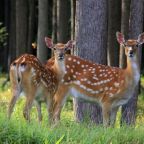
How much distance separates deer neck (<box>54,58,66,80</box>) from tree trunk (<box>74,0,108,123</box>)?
101 cm

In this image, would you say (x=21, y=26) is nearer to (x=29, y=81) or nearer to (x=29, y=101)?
(x=29, y=81)

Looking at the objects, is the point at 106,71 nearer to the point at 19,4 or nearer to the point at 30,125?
the point at 30,125

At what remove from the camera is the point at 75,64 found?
1128 cm

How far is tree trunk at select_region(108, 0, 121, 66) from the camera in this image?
17.7 meters

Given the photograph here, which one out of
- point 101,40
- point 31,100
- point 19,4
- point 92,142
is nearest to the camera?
point 92,142

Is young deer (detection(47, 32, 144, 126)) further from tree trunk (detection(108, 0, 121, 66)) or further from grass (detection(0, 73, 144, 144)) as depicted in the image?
tree trunk (detection(108, 0, 121, 66))

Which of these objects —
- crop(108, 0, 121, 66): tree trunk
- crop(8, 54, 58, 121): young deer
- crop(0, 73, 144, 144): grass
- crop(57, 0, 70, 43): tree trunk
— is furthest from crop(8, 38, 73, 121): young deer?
crop(57, 0, 70, 43): tree trunk

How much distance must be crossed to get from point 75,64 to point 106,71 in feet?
1.86

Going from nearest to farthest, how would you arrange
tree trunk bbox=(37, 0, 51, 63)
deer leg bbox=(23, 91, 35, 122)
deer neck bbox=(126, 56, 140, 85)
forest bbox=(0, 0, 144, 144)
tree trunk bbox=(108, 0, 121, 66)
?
forest bbox=(0, 0, 144, 144), deer leg bbox=(23, 91, 35, 122), deer neck bbox=(126, 56, 140, 85), tree trunk bbox=(108, 0, 121, 66), tree trunk bbox=(37, 0, 51, 63)

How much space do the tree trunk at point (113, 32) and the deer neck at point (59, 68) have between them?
6628mm

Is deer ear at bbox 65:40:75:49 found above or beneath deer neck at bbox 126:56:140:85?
above

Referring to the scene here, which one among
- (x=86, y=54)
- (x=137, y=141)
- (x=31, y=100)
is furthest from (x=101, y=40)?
(x=137, y=141)

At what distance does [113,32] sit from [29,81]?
7692 mm

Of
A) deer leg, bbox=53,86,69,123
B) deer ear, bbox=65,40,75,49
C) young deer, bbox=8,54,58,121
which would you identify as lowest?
deer leg, bbox=53,86,69,123
